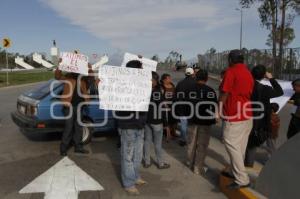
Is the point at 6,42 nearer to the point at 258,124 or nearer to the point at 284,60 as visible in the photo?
the point at 284,60

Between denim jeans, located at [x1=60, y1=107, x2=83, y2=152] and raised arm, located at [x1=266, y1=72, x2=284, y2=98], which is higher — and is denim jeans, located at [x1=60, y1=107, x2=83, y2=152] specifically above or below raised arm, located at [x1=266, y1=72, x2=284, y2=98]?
below

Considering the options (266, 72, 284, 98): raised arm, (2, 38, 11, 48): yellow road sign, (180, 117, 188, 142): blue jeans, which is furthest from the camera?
(2, 38, 11, 48): yellow road sign

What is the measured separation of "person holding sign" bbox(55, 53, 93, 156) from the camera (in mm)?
8305

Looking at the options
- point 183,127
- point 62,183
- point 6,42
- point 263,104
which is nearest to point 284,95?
point 263,104

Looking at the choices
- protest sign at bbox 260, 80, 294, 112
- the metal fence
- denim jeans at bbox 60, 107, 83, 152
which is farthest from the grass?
protest sign at bbox 260, 80, 294, 112

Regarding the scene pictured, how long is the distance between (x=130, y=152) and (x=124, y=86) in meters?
0.95

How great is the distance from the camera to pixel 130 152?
19.7 feet

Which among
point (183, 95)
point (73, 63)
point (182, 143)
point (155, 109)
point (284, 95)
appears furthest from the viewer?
point (182, 143)

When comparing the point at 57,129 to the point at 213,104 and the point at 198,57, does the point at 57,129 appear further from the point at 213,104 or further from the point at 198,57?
the point at 198,57

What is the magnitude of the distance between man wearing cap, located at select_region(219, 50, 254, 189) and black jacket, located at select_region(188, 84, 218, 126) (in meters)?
1.08

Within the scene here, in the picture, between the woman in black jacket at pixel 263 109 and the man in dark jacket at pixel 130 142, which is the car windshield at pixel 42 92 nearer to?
the man in dark jacket at pixel 130 142

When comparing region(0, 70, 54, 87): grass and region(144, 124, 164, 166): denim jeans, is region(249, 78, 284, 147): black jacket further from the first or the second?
region(0, 70, 54, 87): grass

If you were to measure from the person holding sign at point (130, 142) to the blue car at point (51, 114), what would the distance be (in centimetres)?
283

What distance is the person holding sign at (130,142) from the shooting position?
5969 mm
